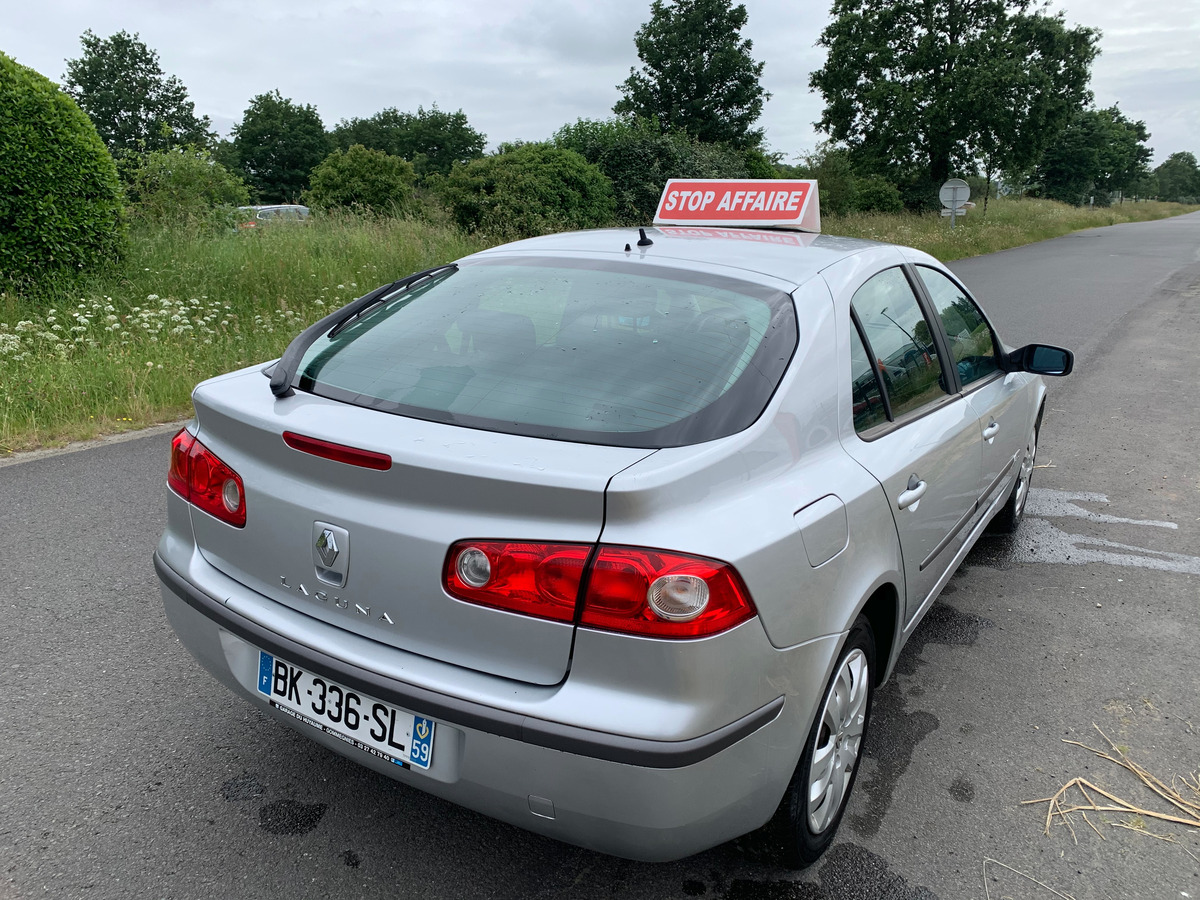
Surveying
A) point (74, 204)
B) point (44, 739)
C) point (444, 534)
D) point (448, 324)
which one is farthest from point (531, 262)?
point (74, 204)

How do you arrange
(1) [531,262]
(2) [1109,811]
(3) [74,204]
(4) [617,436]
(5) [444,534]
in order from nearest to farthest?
(5) [444,534] < (4) [617,436] < (2) [1109,811] < (1) [531,262] < (3) [74,204]

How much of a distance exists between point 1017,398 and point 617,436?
2703mm

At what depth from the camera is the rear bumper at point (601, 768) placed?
5.53 feet

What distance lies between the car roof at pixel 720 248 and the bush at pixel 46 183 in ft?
24.0

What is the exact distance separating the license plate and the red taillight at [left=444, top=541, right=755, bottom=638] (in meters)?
0.36

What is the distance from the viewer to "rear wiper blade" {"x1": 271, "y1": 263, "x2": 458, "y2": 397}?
2352 mm

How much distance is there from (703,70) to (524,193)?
3663 cm

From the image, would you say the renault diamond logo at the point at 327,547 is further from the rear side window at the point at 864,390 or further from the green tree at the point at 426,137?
the green tree at the point at 426,137

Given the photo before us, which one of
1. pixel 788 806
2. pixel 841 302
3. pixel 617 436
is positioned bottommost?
pixel 788 806

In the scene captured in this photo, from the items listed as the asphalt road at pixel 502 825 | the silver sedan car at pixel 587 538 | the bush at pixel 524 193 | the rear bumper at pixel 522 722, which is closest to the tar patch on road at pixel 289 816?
the asphalt road at pixel 502 825

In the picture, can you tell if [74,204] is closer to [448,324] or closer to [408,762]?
[448,324]

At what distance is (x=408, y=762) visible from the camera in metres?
1.88

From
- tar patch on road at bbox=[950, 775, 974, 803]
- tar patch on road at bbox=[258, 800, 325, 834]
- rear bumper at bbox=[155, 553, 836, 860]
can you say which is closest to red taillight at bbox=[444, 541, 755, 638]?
rear bumper at bbox=[155, 553, 836, 860]

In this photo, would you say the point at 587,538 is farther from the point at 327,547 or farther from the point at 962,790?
the point at 962,790
